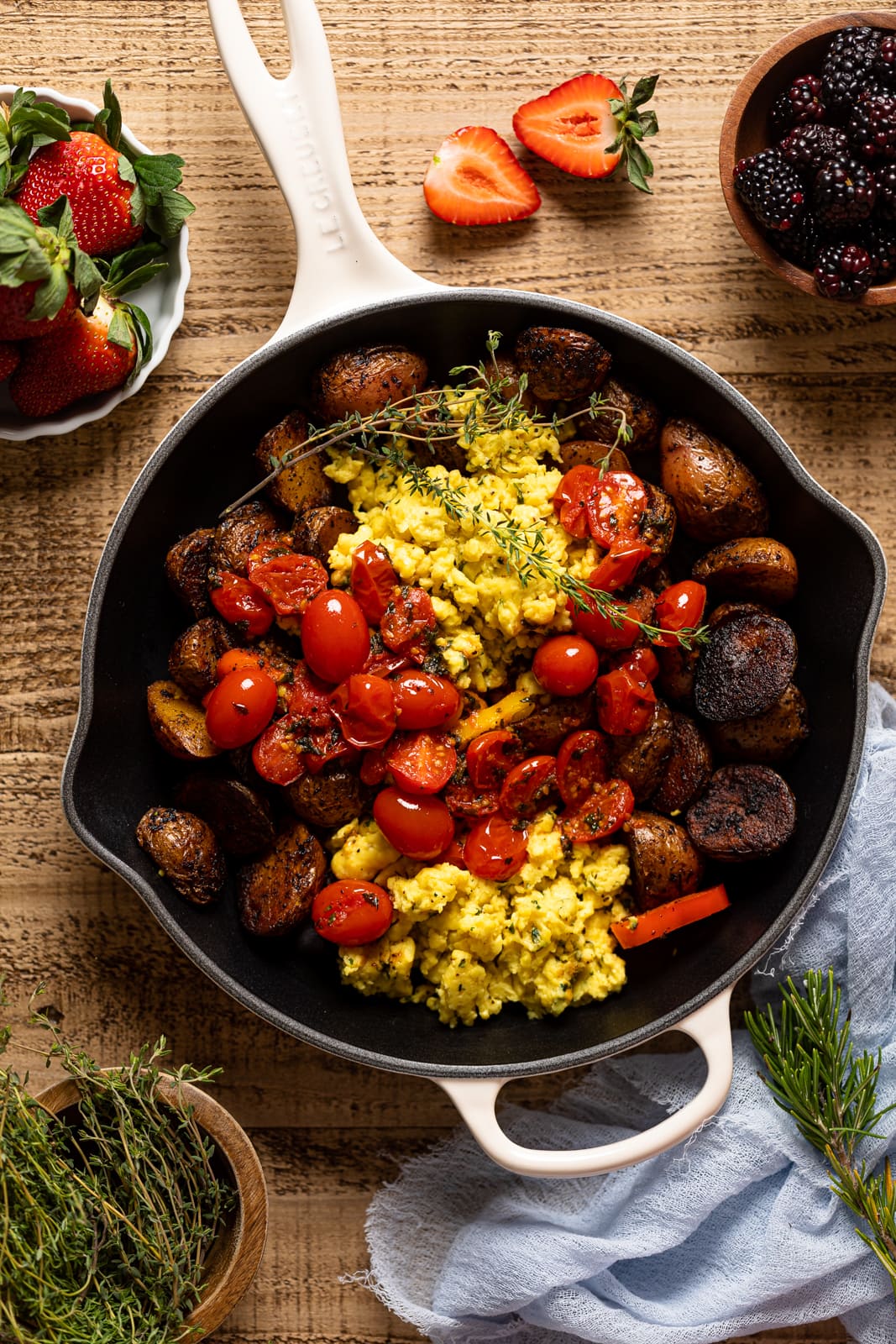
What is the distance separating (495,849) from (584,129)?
189cm

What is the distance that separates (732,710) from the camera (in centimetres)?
281

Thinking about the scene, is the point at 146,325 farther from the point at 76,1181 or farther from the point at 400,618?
the point at 76,1181

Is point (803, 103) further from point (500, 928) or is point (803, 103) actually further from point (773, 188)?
point (500, 928)

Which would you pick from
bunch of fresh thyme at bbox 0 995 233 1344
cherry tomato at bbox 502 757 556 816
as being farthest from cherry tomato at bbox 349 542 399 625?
bunch of fresh thyme at bbox 0 995 233 1344

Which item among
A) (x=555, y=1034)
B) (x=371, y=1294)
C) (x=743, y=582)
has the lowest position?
(x=371, y=1294)

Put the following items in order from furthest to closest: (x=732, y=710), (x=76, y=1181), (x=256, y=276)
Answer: (x=256, y=276) < (x=732, y=710) < (x=76, y=1181)

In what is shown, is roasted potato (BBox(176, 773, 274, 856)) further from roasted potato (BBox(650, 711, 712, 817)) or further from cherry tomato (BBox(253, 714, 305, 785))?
roasted potato (BBox(650, 711, 712, 817))

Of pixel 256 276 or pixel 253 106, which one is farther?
pixel 256 276

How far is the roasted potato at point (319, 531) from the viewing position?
2832 mm

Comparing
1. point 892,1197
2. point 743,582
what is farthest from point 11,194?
point 892,1197

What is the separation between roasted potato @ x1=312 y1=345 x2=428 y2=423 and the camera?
9.21 feet

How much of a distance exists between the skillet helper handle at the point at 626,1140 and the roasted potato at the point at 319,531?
1325mm

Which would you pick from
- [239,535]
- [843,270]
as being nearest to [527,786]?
[239,535]

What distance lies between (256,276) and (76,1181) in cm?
232
